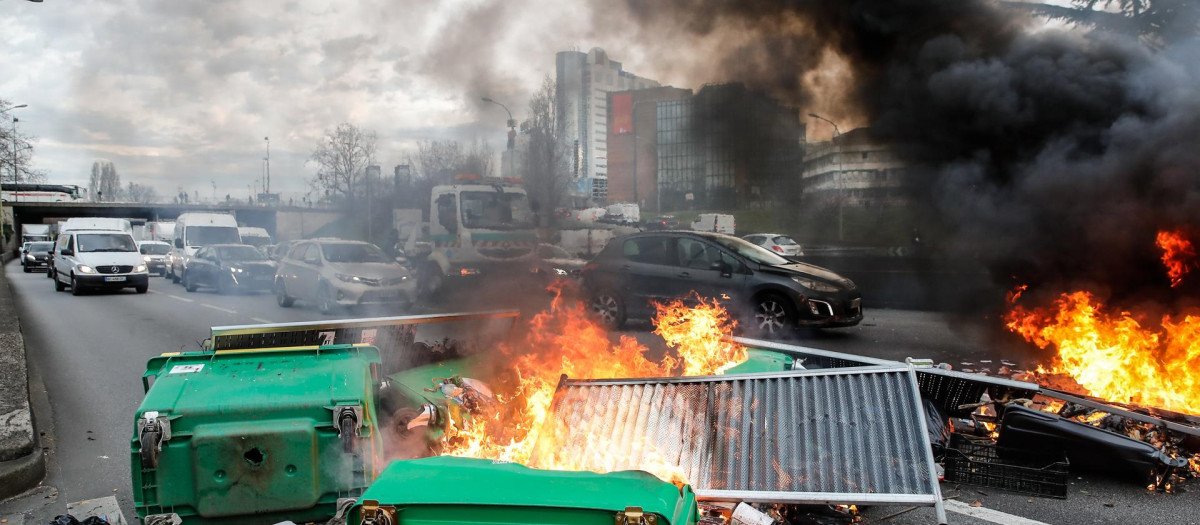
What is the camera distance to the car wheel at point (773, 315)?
9.83 m

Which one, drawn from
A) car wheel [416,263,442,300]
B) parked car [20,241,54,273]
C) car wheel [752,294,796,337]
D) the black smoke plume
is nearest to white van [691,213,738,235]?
the black smoke plume

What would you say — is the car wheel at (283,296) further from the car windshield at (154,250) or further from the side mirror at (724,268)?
the car windshield at (154,250)

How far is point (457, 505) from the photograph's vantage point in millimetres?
2184

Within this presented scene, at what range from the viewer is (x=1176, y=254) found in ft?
22.3

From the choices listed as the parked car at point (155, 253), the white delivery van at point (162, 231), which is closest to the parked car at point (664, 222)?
the parked car at point (155, 253)

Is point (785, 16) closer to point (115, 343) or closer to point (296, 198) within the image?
point (115, 343)

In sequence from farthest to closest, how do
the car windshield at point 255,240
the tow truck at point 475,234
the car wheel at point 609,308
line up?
the car windshield at point 255,240
the tow truck at point 475,234
the car wheel at point 609,308

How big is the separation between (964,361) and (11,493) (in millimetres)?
8985

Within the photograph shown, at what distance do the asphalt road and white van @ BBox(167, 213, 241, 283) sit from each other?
3.34 metres

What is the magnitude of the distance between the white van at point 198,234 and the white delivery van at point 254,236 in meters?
0.60

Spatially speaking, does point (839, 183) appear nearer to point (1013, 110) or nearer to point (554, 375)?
point (1013, 110)

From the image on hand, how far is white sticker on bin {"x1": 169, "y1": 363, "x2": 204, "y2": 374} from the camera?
11.9 feet

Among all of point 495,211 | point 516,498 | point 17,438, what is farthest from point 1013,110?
point 17,438

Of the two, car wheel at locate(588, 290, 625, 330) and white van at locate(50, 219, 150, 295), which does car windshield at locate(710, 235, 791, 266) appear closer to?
car wheel at locate(588, 290, 625, 330)
